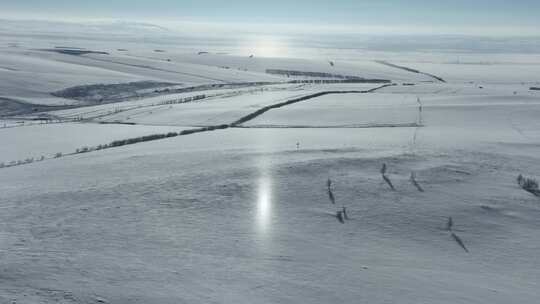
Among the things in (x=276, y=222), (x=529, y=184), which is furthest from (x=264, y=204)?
(x=529, y=184)

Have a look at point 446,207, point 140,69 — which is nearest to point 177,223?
point 446,207

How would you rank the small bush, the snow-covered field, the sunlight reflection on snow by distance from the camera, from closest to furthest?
the snow-covered field < the sunlight reflection on snow < the small bush

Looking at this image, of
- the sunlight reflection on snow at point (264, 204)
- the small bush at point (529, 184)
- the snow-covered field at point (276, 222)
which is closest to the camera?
the snow-covered field at point (276, 222)

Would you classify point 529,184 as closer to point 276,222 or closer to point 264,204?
point 264,204

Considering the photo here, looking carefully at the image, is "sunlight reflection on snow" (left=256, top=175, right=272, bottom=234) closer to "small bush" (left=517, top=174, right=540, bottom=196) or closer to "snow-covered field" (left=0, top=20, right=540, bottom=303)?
A: "snow-covered field" (left=0, top=20, right=540, bottom=303)

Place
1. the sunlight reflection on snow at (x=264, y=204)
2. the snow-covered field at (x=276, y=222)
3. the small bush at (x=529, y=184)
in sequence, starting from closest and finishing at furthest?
the snow-covered field at (x=276, y=222)
the sunlight reflection on snow at (x=264, y=204)
the small bush at (x=529, y=184)

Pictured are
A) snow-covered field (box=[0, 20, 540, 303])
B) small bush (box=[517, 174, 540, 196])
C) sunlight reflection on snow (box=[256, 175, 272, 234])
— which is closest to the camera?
snow-covered field (box=[0, 20, 540, 303])

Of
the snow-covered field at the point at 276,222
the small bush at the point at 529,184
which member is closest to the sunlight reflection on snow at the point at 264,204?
the snow-covered field at the point at 276,222

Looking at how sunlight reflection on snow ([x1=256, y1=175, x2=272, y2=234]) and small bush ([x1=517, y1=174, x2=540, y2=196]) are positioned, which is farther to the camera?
small bush ([x1=517, y1=174, x2=540, y2=196])

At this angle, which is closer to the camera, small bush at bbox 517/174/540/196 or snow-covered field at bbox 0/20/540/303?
snow-covered field at bbox 0/20/540/303

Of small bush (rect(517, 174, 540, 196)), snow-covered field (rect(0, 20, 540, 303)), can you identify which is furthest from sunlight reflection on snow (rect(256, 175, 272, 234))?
small bush (rect(517, 174, 540, 196))

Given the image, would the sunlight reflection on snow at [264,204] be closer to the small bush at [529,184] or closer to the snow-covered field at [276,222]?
the snow-covered field at [276,222]

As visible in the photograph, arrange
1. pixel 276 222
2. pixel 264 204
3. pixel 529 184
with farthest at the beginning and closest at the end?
A: 1. pixel 529 184
2. pixel 264 204
3. pixel 276 222
